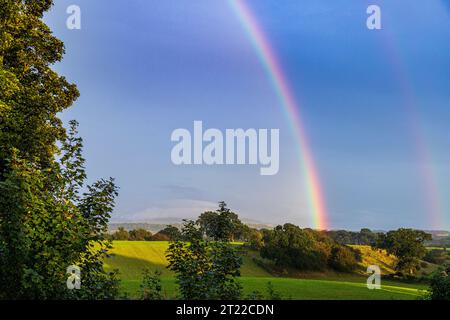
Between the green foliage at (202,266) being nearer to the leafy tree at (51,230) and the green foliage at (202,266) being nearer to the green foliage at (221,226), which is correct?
the green foliage at (221,226)

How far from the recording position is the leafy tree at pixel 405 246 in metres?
77.4

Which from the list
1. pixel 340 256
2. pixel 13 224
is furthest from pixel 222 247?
pixel 340 256

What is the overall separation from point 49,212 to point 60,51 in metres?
14.2

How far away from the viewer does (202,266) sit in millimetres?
10852

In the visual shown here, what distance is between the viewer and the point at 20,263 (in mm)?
9734

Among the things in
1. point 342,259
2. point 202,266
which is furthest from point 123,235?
point 202,266

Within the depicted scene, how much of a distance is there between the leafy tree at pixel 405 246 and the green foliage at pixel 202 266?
74501 mm

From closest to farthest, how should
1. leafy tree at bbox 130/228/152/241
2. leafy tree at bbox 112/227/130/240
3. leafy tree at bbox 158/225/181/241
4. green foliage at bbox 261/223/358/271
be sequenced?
leafy tree at bbox 158/225/181/241, green foliage at bbox 261/223/358/271, leafy tree at bbox 112/227/130/240, leafy tree at bbox 130/228/152/241

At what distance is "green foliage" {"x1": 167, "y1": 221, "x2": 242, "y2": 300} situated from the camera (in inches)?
400

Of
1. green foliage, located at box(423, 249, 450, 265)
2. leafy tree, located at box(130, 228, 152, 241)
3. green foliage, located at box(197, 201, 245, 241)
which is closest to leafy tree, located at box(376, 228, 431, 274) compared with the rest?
green foliage, located at box(423, 249, 450, 265)

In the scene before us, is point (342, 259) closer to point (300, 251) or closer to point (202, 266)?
point (300, 251)

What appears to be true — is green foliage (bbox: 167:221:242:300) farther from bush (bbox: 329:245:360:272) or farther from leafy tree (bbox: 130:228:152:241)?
leafy tree (bbox: 130:228:152:241)

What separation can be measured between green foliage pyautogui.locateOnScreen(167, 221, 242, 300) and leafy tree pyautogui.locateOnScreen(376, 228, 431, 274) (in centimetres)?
7450

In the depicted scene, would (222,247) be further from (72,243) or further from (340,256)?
(340,256)
